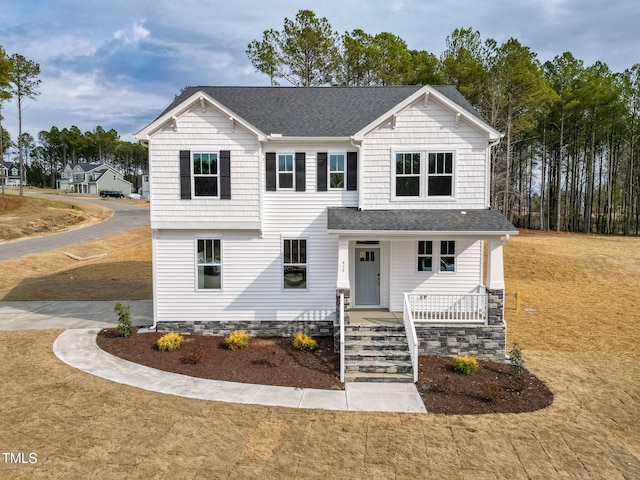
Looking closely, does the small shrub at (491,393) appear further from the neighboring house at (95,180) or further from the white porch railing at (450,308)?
the neighboring house at (95,180)

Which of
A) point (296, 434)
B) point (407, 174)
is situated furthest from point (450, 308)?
point (296, 434)

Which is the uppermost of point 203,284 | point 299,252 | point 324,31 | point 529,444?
point 324,31

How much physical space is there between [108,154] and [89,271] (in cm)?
10495

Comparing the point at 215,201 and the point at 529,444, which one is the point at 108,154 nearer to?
the point at 215,201

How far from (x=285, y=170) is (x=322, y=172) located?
1263 millimetres

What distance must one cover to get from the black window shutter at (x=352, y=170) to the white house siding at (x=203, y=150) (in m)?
3.01

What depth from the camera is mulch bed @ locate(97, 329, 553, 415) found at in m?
9.93

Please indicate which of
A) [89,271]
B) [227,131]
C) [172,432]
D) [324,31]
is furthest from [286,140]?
[324,31]

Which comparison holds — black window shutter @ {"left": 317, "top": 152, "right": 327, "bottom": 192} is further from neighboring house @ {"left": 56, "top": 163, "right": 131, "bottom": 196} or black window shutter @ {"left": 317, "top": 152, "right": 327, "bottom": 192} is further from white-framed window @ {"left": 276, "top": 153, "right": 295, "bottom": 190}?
neighboring house @ {"left": 56, "top": 163, "right": 131, "bottom": 196}

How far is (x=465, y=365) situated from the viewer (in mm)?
11547

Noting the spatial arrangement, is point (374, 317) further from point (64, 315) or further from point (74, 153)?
point (74, 153)

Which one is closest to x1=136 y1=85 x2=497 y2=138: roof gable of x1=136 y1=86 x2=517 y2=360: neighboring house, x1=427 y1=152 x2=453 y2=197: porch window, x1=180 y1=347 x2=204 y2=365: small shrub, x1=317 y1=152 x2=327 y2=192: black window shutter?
x1=136 y1=86 x2=517 y2=360: neighboring house

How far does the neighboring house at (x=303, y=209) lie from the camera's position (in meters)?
13.9

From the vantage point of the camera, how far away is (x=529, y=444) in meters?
8.08
